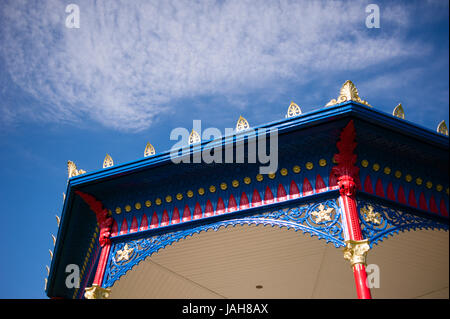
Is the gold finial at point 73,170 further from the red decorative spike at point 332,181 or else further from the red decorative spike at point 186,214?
the red decorative spike at point 332,181

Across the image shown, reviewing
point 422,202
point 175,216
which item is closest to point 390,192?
point 422,202

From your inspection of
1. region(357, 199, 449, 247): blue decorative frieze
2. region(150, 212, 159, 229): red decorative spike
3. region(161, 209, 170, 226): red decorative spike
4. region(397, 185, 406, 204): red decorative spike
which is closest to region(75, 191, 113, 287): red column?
region(150, 212, 159, 229): red decorative spike

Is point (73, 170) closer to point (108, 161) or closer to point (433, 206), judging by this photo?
point (108, 161)

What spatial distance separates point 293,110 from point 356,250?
277 cm

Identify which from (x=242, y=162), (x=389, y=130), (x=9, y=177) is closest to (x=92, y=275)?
(x=242, y=162)

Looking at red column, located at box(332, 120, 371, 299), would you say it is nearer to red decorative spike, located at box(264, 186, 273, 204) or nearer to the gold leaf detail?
red decorative spike, located at box(264, 186, 273, 204)

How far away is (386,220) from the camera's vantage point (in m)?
8.41

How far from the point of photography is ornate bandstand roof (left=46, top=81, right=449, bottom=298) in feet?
27.3

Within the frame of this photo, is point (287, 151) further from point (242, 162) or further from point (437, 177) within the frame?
point (437, 177)

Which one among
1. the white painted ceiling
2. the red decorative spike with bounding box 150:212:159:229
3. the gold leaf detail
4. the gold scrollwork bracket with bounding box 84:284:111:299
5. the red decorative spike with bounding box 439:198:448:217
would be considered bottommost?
the gold scrollwork bracket with bounding box 84:284:111:299

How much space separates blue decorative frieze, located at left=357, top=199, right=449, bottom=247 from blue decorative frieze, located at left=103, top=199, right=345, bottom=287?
483 mm

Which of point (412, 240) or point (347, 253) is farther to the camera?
point (412, 240)

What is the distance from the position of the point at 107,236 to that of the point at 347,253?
5102 millimetres
